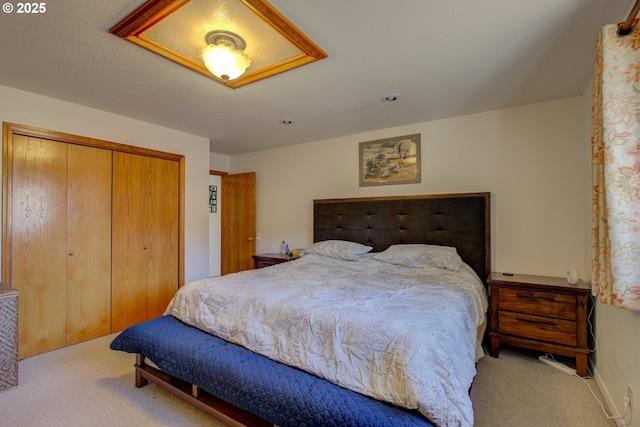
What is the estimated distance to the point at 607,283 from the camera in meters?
1.48

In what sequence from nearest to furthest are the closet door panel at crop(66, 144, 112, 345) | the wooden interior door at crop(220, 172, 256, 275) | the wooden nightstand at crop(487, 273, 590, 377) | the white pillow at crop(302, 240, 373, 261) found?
the wooden nightstand at crop(487, 273, 590, 377) < the closet door panel at crop(66, 144, 112, 345) < the white pillow at crop(302, 240, 373, 261) < the wooden interior door at crop(220, 172, 256, 275)

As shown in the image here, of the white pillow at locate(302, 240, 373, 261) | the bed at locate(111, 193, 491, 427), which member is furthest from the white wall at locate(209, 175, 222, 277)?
the bed at locate(111, 193, 491, 427)

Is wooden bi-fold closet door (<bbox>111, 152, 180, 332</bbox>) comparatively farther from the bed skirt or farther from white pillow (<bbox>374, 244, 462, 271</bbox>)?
white pillow (<bbox>374, 244, 462, 271</bbox>)

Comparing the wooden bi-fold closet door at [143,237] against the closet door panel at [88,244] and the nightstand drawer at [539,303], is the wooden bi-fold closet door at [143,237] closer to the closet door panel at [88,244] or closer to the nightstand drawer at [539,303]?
the closet door panel at [88,244]

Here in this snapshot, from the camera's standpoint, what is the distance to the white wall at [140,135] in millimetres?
2641

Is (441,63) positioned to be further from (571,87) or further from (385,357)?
(385,357)

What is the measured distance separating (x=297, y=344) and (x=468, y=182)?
8.49ft

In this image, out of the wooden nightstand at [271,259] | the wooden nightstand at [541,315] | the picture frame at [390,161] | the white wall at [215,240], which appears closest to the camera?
the wooden nightstand at [541,315]

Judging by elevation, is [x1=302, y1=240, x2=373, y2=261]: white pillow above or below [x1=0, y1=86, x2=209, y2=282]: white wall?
below

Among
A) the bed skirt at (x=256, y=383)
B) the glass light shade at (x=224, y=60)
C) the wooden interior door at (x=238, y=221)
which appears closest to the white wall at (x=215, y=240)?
the wooden interior door at (x=238, y=221)

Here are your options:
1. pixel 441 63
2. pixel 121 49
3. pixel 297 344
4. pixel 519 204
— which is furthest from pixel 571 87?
pixel 121 49

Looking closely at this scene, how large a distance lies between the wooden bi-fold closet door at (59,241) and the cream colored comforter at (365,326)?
1.43m

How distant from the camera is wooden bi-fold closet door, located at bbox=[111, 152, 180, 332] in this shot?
3.25 metres

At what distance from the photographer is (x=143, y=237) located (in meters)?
3.46
